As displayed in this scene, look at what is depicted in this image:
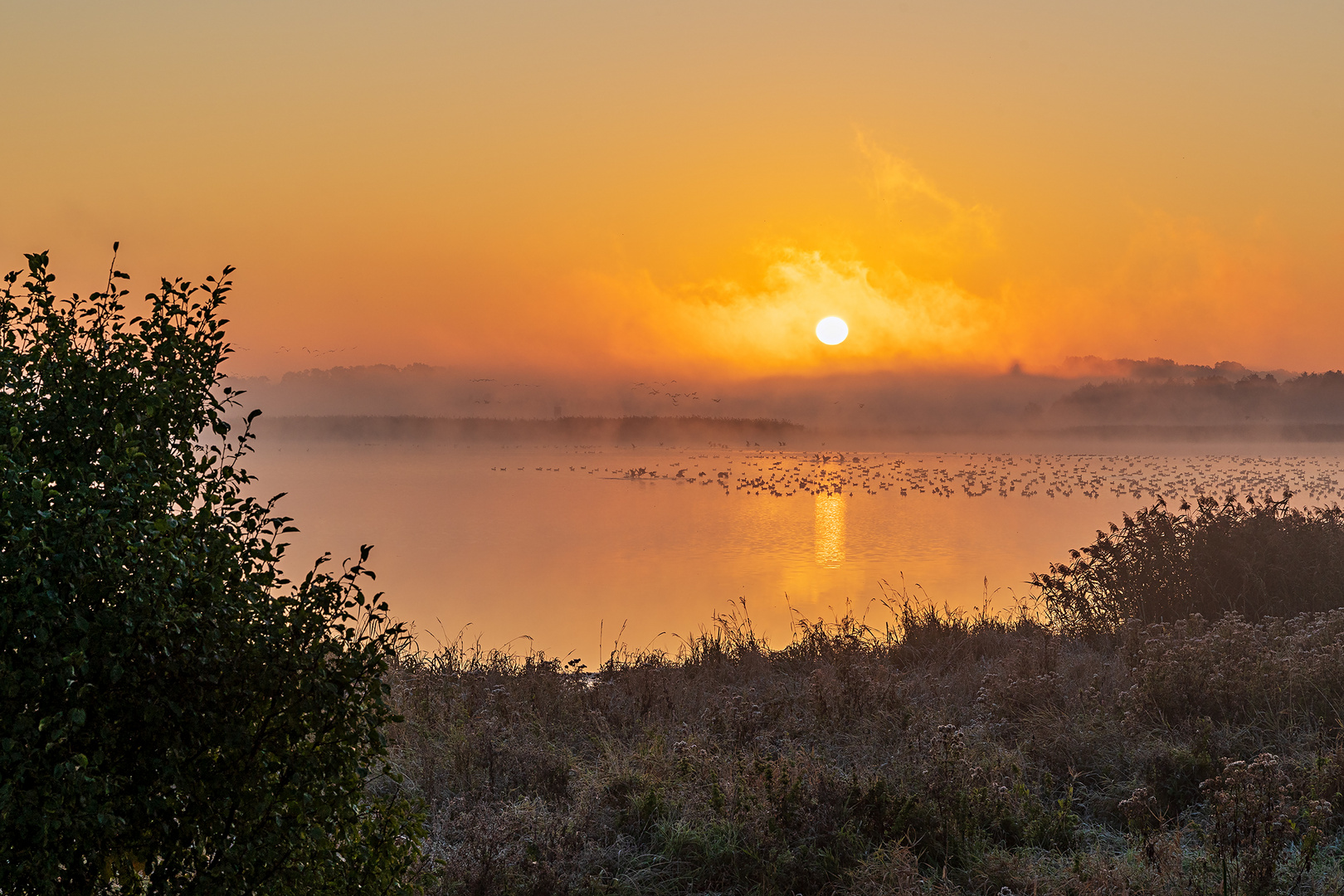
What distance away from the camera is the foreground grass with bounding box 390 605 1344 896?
643 centimetres

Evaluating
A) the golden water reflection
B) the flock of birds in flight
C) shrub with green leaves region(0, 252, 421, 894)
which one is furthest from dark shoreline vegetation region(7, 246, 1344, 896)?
the flock of birds in flight

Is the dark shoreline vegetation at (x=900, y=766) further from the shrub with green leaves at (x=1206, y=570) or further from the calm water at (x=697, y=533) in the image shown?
the calm water at (x=697, y=533)

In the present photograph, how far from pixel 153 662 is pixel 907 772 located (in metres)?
6.25

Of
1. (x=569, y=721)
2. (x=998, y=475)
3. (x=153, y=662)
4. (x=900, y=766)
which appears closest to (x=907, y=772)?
(x=900, y=766)

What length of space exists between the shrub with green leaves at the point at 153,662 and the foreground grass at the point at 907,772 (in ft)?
8.12

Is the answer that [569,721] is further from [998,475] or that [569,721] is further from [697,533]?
[998,475]

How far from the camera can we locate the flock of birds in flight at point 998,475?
47.8 meters

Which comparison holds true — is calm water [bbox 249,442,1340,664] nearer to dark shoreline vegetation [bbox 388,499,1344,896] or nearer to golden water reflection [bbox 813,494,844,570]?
golden water reflection [bbox 813,494,844,570]

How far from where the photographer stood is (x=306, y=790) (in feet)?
11.9

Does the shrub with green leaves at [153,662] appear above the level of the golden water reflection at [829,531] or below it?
above

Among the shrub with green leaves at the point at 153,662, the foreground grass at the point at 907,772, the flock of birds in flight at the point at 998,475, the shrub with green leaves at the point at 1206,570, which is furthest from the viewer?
the flock of birds in flight at the point at 998,475

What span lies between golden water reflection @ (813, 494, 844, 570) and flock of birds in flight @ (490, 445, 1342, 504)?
4.80 m

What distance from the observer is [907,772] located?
7.93 m

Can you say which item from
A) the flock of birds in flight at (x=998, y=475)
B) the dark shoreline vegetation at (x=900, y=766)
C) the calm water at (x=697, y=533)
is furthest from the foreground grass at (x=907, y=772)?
the flock of birds in flight at (x=998, y=475)
